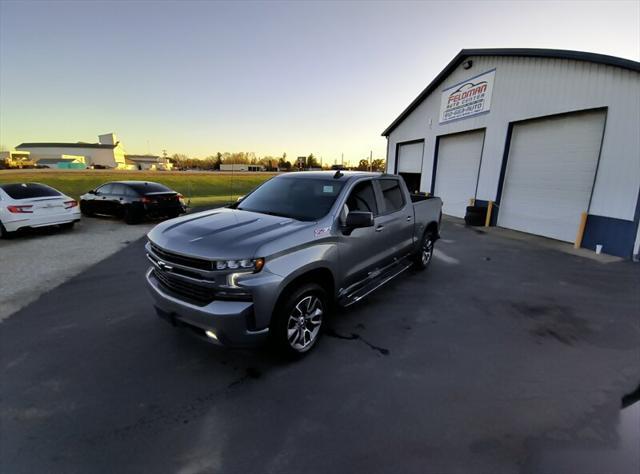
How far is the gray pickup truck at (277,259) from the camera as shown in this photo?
2730 mm

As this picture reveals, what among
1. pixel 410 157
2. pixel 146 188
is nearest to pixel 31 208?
pixel 146 188

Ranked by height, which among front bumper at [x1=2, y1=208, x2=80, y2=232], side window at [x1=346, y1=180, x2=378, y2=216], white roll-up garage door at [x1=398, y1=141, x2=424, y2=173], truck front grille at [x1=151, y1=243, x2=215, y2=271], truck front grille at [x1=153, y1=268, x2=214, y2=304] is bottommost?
front bumper at [x1=2, y1=208, x2=80, y2=232]

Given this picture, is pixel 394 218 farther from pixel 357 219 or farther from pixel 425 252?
pixel 425 252

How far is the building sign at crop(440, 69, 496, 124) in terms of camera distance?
12134 millimetres

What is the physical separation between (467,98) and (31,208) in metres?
15.0

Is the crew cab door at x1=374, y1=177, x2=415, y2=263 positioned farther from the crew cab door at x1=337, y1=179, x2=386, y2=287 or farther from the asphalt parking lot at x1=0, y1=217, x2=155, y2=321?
the asphalt parking lot at x1=0, y1=217, x2=155, y2=321

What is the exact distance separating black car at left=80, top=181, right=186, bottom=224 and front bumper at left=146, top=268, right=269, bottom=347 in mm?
9246

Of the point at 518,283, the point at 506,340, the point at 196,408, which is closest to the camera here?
the point at 196,408

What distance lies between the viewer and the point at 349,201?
391cm

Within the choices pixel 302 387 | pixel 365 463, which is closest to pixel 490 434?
pixel 365 463

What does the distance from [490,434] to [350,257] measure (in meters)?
2.03

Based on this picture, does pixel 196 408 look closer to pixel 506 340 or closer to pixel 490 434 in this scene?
pixel 490 434

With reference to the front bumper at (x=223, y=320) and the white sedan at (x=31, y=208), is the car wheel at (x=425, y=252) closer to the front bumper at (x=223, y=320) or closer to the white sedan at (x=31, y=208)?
the front bumper at (x=223, y=320)

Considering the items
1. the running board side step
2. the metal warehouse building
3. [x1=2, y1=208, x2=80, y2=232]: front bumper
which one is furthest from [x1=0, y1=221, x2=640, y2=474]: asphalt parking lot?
[x1=2, y1=208, x2=80, y2=232]: front bumper
